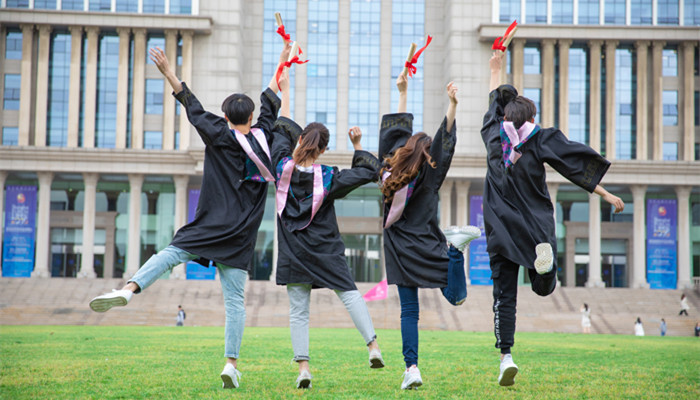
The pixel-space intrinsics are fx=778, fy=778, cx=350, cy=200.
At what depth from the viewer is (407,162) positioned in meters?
7.19

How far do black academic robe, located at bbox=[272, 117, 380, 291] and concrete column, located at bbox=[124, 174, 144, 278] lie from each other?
1765 inches

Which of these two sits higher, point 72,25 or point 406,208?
point 72,25

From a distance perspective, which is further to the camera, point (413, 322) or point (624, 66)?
point (624, 66)

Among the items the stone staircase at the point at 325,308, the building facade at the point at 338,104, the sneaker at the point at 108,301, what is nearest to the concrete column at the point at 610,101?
the building facade at the point at 338,104

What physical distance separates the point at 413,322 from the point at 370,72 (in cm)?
4737

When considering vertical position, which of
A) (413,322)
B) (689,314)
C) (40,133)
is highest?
(40,133)

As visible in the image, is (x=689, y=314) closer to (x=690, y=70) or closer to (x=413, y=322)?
(x=690, y=70)

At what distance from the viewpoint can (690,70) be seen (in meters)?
50.4

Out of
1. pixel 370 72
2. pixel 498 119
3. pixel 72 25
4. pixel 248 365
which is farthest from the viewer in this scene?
pixel 370 72

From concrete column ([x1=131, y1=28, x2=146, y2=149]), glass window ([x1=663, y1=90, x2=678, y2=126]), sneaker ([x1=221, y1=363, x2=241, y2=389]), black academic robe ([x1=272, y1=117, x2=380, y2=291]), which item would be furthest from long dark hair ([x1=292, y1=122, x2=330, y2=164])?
glass window ([x1=663, y1=90, x2=678, y2=126])

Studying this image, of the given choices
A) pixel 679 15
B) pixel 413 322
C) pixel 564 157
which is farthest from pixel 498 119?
pixel 679 15

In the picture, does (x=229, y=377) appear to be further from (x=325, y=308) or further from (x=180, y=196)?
(x=180, y=196)

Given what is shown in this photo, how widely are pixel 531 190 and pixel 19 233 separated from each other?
45.9 meters

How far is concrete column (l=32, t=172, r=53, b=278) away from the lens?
162 ft
